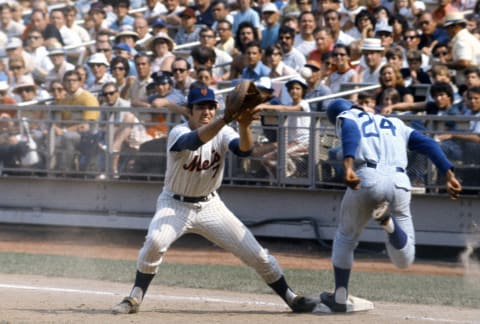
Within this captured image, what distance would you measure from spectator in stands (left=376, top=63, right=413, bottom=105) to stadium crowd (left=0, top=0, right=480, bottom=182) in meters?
0.01

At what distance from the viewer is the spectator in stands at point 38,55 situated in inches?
605

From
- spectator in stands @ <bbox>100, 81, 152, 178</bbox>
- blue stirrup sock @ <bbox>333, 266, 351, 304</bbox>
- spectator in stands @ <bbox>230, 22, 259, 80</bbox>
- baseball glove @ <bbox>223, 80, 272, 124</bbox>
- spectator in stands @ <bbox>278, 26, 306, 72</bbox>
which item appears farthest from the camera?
spectator in stands @ <bbox>230, 22, 259, 80</bbox>

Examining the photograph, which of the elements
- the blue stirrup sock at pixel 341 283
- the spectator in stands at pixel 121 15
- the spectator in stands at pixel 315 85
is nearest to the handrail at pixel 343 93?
the spectator in stands at pixel 315 85

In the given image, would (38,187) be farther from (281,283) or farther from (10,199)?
(281,283)

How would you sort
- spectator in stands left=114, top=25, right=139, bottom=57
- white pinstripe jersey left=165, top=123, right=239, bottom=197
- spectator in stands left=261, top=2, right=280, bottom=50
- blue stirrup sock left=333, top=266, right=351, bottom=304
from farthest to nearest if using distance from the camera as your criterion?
spectator in stands left=114, top=25, right=139, bottom=57
spectator in stands left=261, top=2, right=280, bottom=50
blue stirrup sock left=333, top=266, right=351, bottom=304
white pinstripe jersey left=165, top=123, right=239, bottom=197

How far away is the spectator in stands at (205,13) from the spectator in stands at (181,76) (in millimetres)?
3076

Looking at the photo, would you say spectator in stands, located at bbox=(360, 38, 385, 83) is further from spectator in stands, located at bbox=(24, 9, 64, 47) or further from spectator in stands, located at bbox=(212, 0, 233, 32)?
spectator in stands, located at bbox=(24, 9, 64, 47)

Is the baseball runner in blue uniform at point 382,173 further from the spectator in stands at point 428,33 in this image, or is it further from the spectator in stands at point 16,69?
the spectator in stands at point 16,69

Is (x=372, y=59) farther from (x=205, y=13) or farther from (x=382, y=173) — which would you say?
(x=382, y=173)

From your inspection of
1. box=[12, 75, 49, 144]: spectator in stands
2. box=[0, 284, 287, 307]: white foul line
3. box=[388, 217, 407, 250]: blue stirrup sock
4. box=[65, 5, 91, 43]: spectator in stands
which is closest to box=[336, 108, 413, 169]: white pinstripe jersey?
box=[388, 217, 407, 250]: blue stirrup sock

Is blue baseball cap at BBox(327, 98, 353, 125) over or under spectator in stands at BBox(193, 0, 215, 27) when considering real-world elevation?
under

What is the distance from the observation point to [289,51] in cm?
1319

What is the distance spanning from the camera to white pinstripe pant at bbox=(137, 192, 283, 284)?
7.19 meters

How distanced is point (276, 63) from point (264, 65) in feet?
0.67
